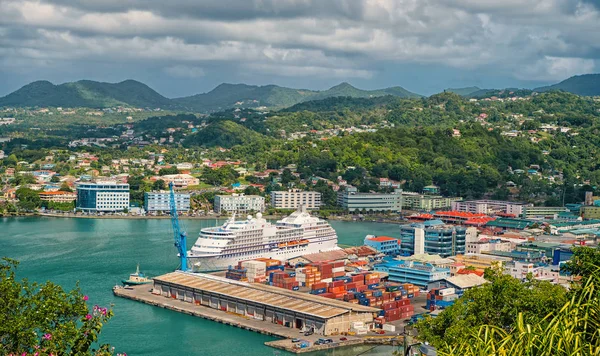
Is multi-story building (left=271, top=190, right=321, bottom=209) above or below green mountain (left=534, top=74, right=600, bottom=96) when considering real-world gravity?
below

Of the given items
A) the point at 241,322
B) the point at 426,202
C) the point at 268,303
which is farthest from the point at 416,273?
the point at 426,202

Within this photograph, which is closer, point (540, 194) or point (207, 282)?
point (207, 282)

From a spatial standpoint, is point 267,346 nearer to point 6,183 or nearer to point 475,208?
point 475,208

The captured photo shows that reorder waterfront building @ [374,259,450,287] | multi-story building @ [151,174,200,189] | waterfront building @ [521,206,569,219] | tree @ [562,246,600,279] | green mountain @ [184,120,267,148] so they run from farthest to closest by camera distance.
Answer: green mountain @ [184,120,267,148], multi-story building @ [151,174,200,189], waterfront building @ [521,206,569,219], waterfront building @ [374,259,450,287], tree @ [562,246,600,279]

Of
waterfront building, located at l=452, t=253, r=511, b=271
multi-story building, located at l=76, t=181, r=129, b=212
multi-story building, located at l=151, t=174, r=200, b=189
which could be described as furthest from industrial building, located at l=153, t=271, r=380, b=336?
multi-story building, located at l=151, t=174, r=200, b=189

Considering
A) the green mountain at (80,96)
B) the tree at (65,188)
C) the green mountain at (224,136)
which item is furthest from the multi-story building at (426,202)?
the green mountain at (80,96)

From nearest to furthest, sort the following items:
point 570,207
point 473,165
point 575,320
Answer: point 575,320, point 570,207, point 473,165

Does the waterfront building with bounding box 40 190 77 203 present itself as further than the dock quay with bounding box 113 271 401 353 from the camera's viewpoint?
Yes

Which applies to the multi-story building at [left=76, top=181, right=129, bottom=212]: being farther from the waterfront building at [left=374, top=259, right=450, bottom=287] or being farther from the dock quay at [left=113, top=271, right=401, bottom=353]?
the waterfront building at [left=374, top=259, right=450, bottom=287]

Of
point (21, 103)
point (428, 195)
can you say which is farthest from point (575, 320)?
point (21, 103)
